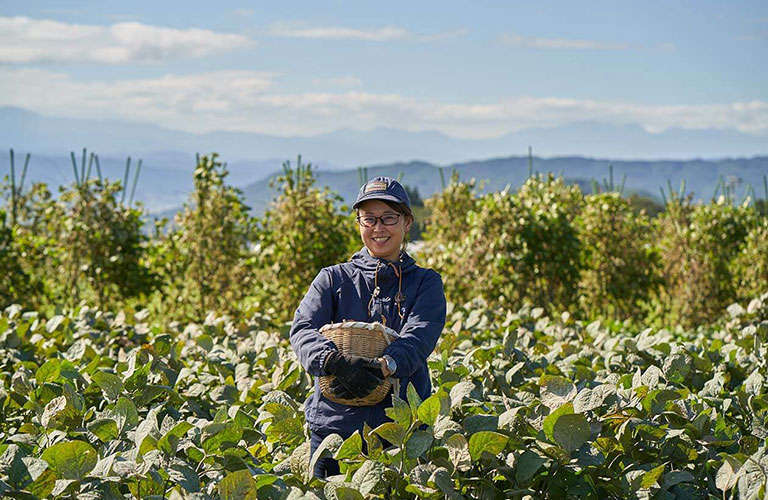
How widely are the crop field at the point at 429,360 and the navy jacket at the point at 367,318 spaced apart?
131 millimetres

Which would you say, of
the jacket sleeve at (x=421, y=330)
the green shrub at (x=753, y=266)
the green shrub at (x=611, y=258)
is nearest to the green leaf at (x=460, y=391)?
the jacket sleeve at (x=421, y=330)

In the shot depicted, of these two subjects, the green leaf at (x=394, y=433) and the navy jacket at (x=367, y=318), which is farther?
the navy jacket at (x=367, y=318)

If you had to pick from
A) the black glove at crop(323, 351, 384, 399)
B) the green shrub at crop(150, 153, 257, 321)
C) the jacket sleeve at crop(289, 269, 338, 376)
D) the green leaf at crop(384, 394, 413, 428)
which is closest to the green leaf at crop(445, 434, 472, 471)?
the green leaf at crop(384, 394, 413, 428)

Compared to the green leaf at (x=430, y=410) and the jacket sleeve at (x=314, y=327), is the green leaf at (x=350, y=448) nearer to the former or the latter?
the green leaf at (x=430, y=410)

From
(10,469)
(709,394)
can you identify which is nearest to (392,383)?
(10,469)

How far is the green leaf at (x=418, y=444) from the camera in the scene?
2232mm

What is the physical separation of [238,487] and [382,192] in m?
1.18

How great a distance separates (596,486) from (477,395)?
0.82m

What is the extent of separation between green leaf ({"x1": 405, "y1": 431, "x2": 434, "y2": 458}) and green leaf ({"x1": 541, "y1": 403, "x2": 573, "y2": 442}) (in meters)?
0.33

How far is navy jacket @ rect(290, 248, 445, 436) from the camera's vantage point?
8.64ft

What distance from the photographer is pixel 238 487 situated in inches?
78.8

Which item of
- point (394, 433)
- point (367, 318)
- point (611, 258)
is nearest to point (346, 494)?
point (394, 433)

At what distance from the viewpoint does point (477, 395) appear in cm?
322

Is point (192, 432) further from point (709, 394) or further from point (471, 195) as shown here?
point (471, 195)
